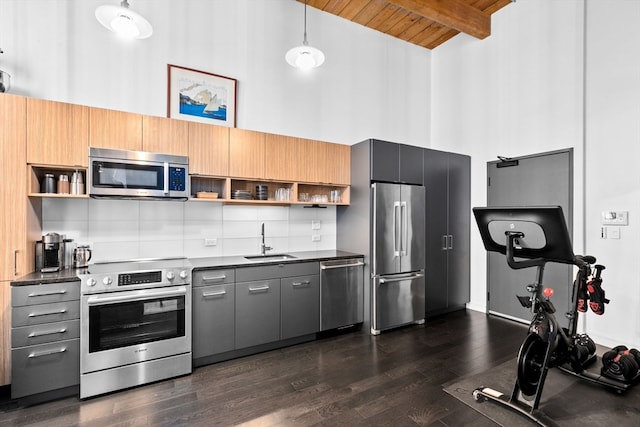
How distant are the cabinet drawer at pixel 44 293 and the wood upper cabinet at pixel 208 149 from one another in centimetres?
139

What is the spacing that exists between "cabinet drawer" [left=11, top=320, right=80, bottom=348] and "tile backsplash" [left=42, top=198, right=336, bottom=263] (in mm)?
780

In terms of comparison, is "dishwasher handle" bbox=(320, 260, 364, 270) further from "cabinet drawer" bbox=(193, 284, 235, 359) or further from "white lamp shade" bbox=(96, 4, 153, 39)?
"white lamp shade" bbox=(96, 4, 153, 39)

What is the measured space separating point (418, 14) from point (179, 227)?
4.03 meters

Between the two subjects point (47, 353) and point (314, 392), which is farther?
point (314, 392)

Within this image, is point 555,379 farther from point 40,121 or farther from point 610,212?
point 40,121

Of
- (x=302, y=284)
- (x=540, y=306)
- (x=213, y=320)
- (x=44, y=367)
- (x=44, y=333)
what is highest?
(x=540, y=306)

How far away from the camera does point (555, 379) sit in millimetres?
2654

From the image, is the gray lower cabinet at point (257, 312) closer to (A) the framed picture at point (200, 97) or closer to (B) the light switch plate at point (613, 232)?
(A) the framed picture at point (200, 97)

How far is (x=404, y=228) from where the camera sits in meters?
3.91

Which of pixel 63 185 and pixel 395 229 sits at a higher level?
pixel 63 185

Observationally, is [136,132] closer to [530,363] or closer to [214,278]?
[214,278]

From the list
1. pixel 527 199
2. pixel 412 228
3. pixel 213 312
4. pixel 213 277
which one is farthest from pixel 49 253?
pixel 527 199

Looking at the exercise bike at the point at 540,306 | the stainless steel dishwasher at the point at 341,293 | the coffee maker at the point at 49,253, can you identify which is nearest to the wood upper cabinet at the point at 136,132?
the coffee maker at the point at 49,253

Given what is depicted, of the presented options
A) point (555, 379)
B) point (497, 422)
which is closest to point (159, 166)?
point (497, 422)
